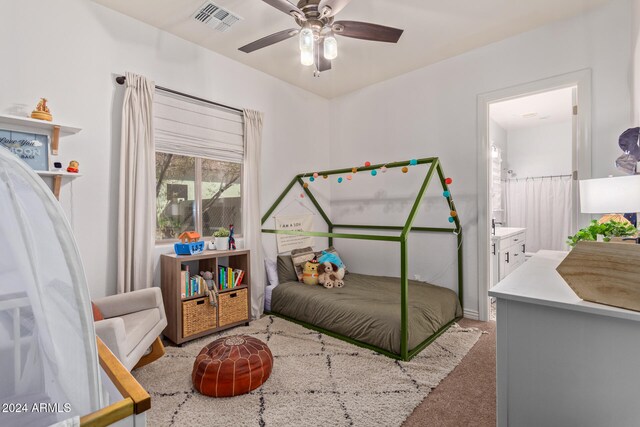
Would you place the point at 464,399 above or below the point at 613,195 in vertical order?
below

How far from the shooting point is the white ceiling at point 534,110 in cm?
385

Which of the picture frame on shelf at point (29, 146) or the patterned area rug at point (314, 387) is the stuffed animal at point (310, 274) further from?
the picture frame on shelf at point (29, 146)

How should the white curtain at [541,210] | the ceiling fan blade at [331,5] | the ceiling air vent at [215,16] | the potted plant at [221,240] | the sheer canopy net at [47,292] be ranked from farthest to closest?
the white curtain at [541,210]
the potted plant at [221,240]
the ceiling air vent at [215,16]
the ceiling fan blade at [331,5]
the sheer canopy net at [47,292]

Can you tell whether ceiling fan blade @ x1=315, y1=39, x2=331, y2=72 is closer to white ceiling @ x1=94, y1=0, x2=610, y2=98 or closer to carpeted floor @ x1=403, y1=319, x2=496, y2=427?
white ceiling @ x1=94, y1=0, x2=610, y2=98

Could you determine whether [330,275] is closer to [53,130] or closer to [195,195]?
[195,195]

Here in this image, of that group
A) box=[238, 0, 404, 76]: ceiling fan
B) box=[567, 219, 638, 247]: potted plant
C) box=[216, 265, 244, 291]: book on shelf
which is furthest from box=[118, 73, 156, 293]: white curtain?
box=[567, 219, 638, 247]: potted plant

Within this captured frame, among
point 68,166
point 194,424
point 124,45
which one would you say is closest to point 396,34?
point 124,45

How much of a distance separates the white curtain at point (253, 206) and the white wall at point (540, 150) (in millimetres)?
4719

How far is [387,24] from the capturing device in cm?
260

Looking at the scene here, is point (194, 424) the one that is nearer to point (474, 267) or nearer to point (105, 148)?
point (105, 148)

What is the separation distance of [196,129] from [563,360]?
3.05 m

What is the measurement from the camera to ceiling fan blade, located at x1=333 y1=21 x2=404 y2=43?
1918 millimetres

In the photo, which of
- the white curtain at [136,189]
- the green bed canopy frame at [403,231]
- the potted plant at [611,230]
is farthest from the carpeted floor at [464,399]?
the white curtain at [136,189]

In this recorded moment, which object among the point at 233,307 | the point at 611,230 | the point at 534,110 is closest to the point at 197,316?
the point at 233,307
